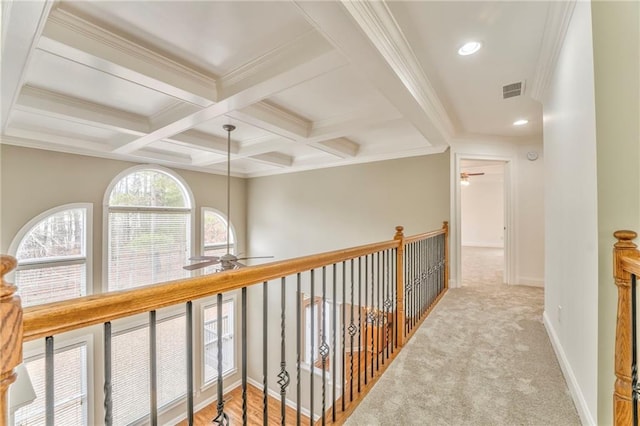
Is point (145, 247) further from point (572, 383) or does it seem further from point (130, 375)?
point (572, 383)

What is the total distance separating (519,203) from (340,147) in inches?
119

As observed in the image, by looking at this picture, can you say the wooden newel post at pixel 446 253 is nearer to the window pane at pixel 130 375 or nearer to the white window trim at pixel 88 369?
the window pane at pixel 130 375

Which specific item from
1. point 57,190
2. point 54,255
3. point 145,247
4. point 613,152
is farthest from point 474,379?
point 57,190

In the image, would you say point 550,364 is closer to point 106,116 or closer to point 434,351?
point 434,351

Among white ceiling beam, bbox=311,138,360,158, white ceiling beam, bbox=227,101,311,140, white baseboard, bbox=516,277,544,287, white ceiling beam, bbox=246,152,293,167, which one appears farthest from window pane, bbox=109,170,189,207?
white baseboard, bbox=516,277,544,287

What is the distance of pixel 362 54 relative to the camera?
191 centimetres

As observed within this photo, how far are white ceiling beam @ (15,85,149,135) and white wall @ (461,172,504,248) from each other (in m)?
9.79

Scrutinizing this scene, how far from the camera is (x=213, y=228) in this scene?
6176mm

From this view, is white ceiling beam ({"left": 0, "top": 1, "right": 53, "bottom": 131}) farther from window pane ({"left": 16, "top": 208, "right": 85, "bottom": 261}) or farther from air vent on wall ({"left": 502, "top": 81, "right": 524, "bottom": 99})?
air vent on wall ({"left": 502, "top": 81, "right": 524, "bottom": 99})

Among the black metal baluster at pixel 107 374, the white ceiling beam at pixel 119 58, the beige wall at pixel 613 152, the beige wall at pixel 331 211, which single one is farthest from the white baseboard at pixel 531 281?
the black metal baluster at pixel 107 374

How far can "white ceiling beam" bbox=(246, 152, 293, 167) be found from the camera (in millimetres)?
5364

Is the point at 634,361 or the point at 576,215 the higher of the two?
the point at 576,215

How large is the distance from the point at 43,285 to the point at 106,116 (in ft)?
8.71

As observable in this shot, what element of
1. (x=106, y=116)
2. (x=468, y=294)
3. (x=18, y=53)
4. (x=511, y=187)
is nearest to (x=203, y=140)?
(x=106, y=116)
